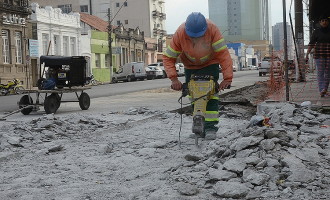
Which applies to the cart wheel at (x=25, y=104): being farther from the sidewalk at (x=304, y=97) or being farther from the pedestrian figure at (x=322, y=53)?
the pedestrian figure at (x=322, y=53)

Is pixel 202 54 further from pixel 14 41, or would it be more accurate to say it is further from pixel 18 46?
pixel 18 46

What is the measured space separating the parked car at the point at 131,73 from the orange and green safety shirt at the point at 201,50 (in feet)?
130

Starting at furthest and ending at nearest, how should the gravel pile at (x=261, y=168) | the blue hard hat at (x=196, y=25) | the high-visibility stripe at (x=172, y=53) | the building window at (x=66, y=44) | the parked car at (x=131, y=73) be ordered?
the parked car at (x=131, y=73) → the building window at (x=66, y=44) → the high-visibility stripe at (x=172, y=53) → the blue hard hat at (x=196, y=25) → the gravel pile at (x=261, y=168)

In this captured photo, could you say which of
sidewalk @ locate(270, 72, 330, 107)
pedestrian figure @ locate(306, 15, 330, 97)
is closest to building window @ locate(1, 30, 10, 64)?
sidewalk @ locate(270, 72, 330, 107)

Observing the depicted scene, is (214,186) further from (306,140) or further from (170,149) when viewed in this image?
(170,149)

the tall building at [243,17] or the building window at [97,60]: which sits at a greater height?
the tall building at [243,17]

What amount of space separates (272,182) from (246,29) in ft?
499

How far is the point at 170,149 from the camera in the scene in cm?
627

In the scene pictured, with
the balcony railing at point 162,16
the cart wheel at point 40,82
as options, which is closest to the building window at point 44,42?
the cart wheel at point 40,82

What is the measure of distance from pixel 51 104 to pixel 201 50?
21.8 ft

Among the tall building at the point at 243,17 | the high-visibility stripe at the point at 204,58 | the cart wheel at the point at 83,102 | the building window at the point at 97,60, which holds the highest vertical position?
the tall building at the point at 243,17

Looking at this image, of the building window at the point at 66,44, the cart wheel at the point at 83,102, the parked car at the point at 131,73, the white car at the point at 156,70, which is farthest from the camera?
the white car at the point at 156,70

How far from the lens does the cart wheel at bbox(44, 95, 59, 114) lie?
11.9 metres

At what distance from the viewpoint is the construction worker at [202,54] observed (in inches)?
239
